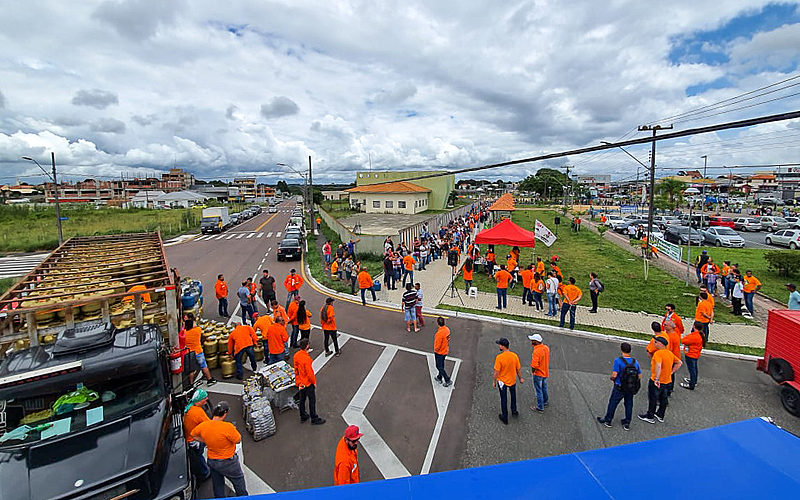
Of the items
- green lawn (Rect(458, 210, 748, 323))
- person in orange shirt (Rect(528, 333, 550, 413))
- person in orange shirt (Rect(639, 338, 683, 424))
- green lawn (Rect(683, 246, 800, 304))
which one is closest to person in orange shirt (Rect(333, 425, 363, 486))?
person in orange shirt (Rect(528, 333, 550, 413))

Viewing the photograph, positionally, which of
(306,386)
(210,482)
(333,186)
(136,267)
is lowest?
(210,482)

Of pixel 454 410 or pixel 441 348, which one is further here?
Answer: pixel 441 348

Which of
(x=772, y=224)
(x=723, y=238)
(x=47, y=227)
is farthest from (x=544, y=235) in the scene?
(x=47, y=227)

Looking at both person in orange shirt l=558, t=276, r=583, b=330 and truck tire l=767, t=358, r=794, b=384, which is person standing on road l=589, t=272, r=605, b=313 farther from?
truck tire l=767, t=358, r=794, b=384

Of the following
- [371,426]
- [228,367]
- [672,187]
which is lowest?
[371,426]

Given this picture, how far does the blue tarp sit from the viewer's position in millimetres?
2828

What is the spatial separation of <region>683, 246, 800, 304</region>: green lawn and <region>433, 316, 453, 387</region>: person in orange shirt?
1438cm

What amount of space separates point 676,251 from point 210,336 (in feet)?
81.8

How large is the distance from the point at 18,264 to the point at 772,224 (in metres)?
62.8

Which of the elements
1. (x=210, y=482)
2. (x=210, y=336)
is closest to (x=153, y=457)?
(x=210, y=482)

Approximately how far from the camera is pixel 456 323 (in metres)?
12.4

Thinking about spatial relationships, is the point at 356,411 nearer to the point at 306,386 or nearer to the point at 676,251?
the point at 306,386

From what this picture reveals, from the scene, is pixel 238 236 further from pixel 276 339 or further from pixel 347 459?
pixel 347 459

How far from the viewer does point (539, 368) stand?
712 cm
